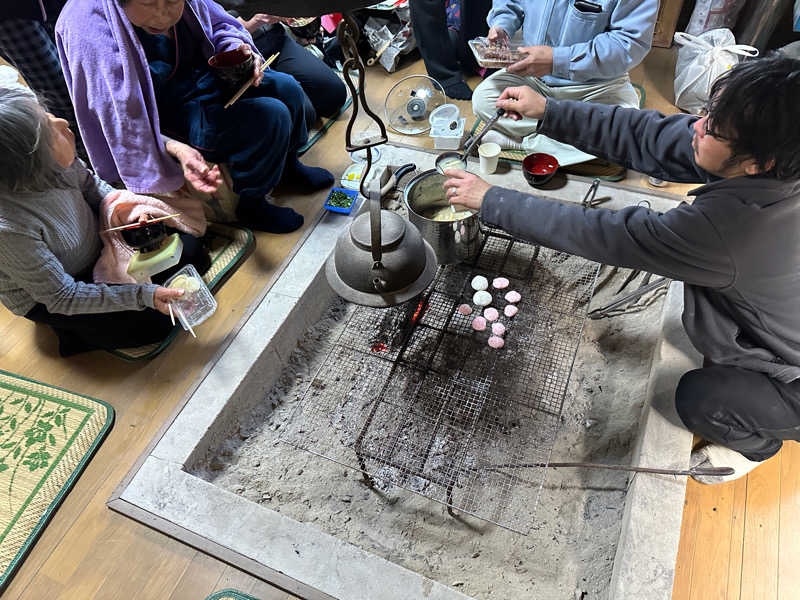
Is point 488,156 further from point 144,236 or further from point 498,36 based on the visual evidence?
point 144,236

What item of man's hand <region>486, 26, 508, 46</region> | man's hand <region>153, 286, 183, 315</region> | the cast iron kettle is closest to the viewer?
the cast iron kettle

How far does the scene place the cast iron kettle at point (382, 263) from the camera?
46.0 inches

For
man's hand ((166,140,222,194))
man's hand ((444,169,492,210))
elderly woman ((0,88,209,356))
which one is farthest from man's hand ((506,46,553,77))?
elderly woman ((0,88,209,356))

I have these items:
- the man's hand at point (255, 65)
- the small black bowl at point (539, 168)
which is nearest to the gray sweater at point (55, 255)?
the man's hand at point (255, 65)

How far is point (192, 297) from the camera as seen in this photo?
199 cm

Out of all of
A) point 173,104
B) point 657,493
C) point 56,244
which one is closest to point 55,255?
point 56,244

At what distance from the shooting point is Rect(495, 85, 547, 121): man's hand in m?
1.67

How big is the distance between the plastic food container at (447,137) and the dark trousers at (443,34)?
540 millimetres

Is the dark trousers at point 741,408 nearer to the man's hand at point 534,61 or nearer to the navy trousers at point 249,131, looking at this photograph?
the man's hand at point 534,61

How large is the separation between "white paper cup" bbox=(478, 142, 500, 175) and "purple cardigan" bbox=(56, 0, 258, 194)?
118cm

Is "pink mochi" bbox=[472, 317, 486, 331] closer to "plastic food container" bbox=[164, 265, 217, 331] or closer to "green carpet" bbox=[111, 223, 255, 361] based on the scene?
"plastic food container" bbox=[164, 265, 217, 331]

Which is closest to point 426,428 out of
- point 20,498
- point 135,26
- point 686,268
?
point 686,268

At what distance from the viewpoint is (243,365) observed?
1.85 m

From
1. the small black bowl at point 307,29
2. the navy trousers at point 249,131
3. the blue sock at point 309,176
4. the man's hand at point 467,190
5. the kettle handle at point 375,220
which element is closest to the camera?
the kettle handle at point 375,220
